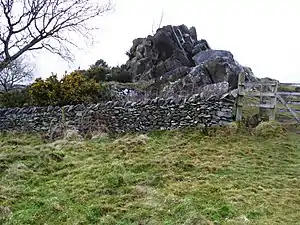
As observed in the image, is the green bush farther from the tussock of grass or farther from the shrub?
the tussock of grass

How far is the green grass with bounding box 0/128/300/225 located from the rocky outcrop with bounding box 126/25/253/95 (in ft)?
21.1

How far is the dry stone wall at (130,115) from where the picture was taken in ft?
29.8

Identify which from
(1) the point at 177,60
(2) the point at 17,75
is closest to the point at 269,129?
(1) the point at 177,60

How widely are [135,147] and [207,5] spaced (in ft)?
33.2

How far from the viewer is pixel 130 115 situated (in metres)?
10.2

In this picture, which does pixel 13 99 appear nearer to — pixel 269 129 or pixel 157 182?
pixel 157 182

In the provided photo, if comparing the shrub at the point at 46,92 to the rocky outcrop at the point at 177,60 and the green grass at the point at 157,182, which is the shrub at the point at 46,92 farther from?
the rocky outcrop at the point at 177,60

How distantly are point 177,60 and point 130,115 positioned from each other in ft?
30.9

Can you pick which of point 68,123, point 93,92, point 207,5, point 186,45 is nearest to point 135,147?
point 68,123

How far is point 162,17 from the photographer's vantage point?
22750 millimetres

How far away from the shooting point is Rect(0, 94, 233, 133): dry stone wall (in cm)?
907

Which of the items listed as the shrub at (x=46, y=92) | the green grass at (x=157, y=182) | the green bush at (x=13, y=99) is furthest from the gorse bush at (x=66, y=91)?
the green grass at (x=157, y=182)

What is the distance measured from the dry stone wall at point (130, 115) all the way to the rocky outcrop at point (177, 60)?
4.53m

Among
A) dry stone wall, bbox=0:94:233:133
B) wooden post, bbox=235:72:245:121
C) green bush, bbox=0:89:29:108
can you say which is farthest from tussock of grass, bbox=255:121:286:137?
green bush, bbox=0:89:29:108
